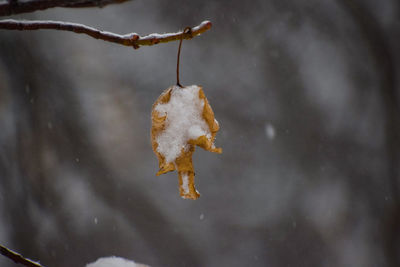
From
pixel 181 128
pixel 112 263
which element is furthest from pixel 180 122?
pixel 112 263

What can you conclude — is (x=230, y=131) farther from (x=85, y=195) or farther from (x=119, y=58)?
(x=85, y=195)

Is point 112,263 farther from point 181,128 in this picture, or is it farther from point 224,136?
point 224,136

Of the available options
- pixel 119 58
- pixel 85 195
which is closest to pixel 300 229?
pixel 85 195

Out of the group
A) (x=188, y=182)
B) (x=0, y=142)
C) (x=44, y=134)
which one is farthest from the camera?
(x=44, y=134)

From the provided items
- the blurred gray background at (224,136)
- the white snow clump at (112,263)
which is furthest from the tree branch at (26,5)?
the blurred gray background at (224,136)

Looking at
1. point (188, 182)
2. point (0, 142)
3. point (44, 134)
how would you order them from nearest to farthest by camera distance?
point (188, 182), point (0, 142), point (44, 134)

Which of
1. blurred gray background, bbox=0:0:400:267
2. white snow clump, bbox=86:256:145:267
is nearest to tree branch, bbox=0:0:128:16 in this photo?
white snow clump, bbox=86:256:145:267

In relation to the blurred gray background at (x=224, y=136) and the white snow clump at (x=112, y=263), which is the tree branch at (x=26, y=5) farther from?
the blurred gray background at (x=224, y=136)
